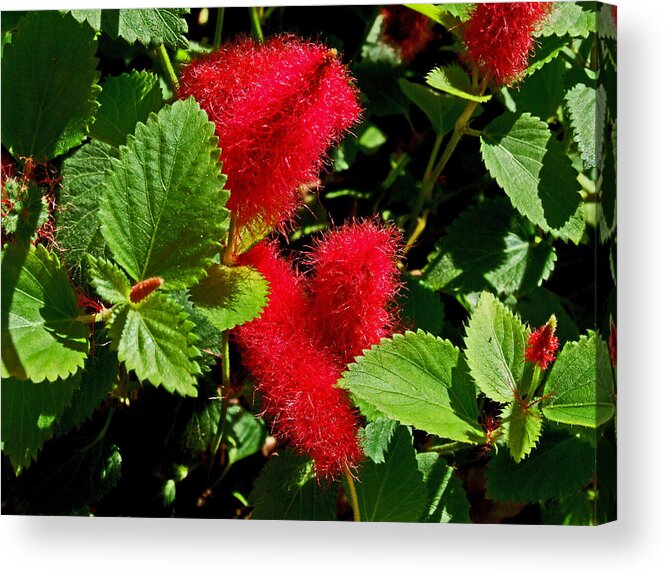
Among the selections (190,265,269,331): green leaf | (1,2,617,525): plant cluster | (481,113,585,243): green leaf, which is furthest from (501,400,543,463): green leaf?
(190,265,269,331): green leaf

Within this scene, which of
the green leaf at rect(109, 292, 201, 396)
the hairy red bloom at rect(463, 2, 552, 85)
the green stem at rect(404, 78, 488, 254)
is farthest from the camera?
the green stem at rect(404, 78, 488, 254)

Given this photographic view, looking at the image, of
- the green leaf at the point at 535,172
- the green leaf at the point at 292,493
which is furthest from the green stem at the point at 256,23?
the green leaf at the point at 292,493

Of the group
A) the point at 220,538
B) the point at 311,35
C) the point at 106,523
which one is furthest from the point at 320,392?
the point at 311,35

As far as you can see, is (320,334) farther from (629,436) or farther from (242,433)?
(629,436)

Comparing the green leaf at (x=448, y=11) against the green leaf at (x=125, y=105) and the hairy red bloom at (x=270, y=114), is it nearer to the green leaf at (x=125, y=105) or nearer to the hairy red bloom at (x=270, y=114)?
the hairy red bloom at (x=270, y=114)

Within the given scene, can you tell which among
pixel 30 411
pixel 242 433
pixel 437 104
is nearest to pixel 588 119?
pixel 437 104

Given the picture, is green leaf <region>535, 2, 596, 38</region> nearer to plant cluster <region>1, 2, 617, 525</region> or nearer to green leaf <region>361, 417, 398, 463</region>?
plant cluster <region>1, 2, 617, 525</region>
